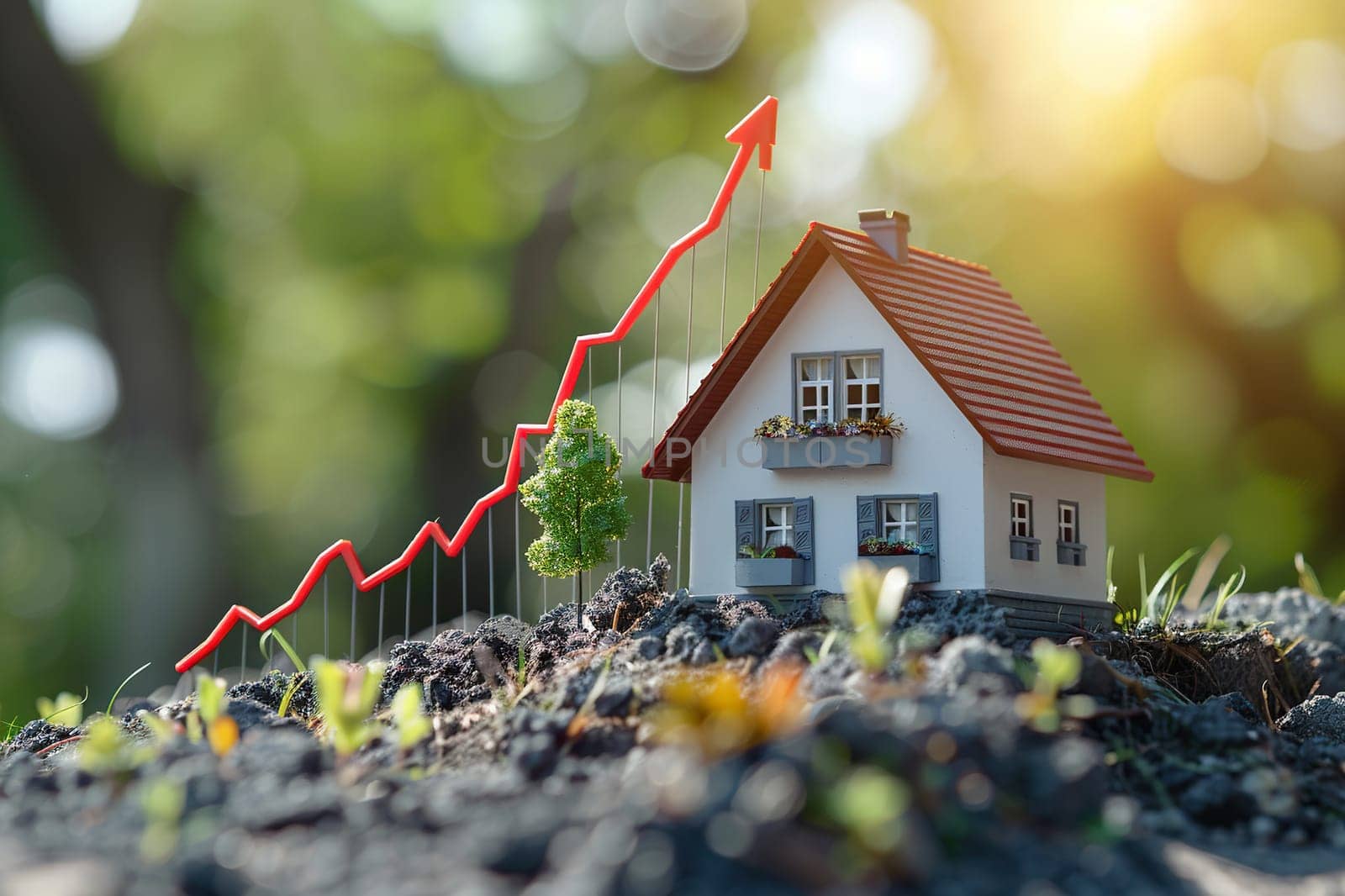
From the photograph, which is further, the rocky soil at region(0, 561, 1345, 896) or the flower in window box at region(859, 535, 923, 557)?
the flower in window box at region(859, 535, 923, 557)

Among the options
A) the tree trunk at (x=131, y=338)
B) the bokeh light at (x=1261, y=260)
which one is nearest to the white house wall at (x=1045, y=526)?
the bokeh light at (x=1261, y=260)

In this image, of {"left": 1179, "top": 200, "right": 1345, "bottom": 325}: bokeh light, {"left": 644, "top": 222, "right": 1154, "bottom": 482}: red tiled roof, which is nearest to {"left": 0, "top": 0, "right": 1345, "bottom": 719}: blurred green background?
{"left": 1179, "top": 200, "right": 1345, "bottom": 325}: bokeh light

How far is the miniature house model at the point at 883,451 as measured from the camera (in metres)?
13.4

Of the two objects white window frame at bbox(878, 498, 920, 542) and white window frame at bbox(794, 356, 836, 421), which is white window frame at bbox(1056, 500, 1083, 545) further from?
white window frame at bbox(794, 356, 836, 421)

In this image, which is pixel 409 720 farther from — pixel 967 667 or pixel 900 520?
pixel 900 520

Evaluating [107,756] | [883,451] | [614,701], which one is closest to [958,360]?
[883,451]

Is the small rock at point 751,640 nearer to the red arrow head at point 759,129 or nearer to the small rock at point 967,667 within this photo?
the small rock at point 967,667

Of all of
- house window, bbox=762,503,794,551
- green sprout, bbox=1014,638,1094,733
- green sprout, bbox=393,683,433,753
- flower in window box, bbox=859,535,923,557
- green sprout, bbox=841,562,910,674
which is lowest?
green sprout, bbox=393,683,433,753

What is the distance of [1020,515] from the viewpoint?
46.0 ft

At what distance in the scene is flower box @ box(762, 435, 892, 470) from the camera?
44.3ft

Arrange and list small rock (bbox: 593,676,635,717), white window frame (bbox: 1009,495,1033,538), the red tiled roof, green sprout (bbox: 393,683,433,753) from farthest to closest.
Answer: white window frame (bbox: 1009,495,1033,538)
the red tiled roof
small rock (bbox: 593,676,635,717)
green sprout (bbox: 393,683,433,753)

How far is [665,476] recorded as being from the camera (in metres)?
14.8

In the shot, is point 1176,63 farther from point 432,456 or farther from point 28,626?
point 28,626

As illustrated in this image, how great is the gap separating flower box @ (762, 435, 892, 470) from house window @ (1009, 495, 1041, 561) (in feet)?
4.25
